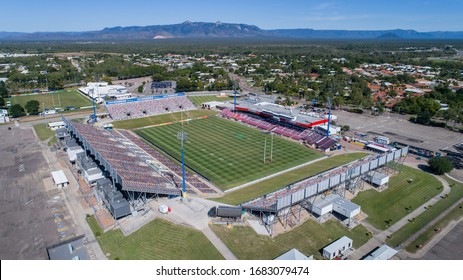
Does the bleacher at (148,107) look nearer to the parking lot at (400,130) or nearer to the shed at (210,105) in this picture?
the shed at (210,105)

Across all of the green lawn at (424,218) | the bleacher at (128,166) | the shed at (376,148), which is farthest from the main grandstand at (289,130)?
the bleacher at (128,166)

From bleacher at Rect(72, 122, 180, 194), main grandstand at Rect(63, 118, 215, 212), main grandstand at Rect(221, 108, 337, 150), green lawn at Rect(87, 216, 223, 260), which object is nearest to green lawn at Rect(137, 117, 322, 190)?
main grandstand at Rect(221, 108, 337, 150)

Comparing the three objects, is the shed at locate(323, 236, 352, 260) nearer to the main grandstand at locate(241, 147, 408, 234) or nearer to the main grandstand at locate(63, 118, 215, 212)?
the main grandstand at locate(241, 147, 408, 234)

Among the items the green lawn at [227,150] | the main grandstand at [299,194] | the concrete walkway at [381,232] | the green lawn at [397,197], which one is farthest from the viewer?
the green lawn at [227,150]

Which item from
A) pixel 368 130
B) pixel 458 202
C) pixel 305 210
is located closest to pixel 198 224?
pixel 305 210

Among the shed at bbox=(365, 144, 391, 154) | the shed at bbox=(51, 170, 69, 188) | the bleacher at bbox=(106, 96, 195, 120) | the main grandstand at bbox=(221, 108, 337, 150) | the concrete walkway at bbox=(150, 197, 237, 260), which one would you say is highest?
the bleacher at bbox=(106, 96, 195, 120)
